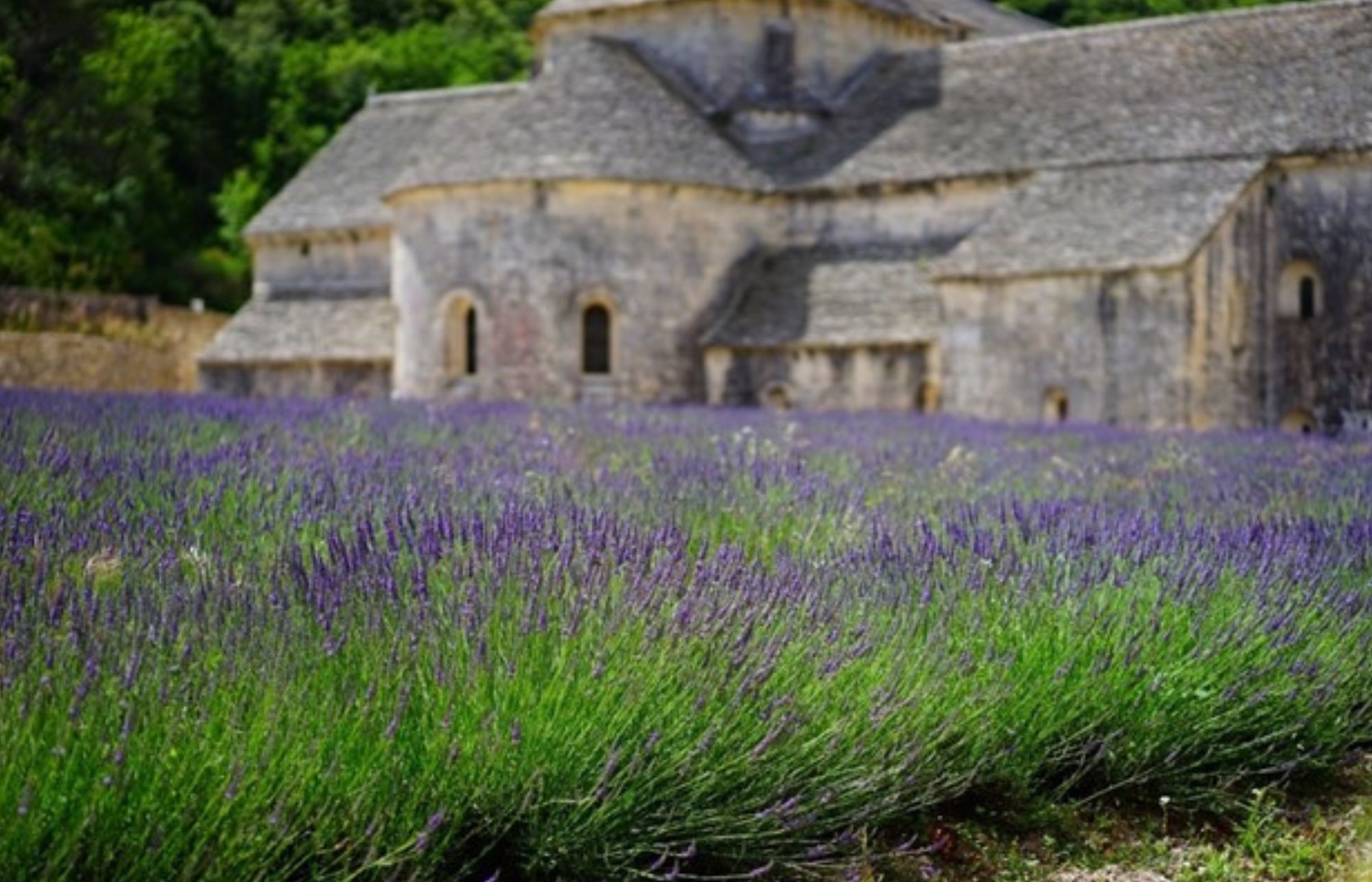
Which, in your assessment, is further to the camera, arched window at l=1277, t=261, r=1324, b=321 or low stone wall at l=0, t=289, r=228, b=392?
low stone wall at l=0, t=289, r=228, b=392

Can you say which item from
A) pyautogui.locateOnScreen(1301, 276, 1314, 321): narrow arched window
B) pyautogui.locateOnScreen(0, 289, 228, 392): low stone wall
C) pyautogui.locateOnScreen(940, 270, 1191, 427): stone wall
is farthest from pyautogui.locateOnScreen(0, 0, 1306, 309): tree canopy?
pyautogui.locateOnScreen(1301, 276, 1314, 321): narrow arched window

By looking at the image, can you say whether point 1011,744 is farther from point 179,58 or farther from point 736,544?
point 179,58

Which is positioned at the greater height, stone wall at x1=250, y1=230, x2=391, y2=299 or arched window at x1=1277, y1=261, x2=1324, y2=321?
stone wall at x1=250, y1=230, x2=391, y2=299

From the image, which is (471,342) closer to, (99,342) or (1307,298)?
(99,342)

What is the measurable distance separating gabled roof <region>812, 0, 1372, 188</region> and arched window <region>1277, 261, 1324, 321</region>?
6.58 ft

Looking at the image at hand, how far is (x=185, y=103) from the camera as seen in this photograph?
62.0m

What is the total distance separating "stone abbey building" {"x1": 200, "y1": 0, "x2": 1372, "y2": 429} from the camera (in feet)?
107

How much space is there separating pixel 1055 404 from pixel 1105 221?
9.97 feet

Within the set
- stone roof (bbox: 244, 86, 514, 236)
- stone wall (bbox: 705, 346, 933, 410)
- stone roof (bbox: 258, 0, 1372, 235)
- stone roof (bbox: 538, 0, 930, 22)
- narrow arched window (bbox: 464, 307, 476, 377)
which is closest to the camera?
stone roof (bbox: 258, 0, 1372, 235)

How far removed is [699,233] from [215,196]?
27188 mm

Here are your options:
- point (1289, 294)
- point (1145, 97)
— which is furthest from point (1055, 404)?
point (1145, 97)

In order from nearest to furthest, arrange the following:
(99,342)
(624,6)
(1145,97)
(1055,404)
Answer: (1055,404) < (1145,97) < (99,342) < (624,6)

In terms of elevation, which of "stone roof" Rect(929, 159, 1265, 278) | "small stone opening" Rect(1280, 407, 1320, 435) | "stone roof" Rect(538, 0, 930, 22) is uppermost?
"stone roof" Rect(538, 0, 930, 22)

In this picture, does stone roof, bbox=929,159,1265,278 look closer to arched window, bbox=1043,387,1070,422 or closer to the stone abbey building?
the stone abbey building
